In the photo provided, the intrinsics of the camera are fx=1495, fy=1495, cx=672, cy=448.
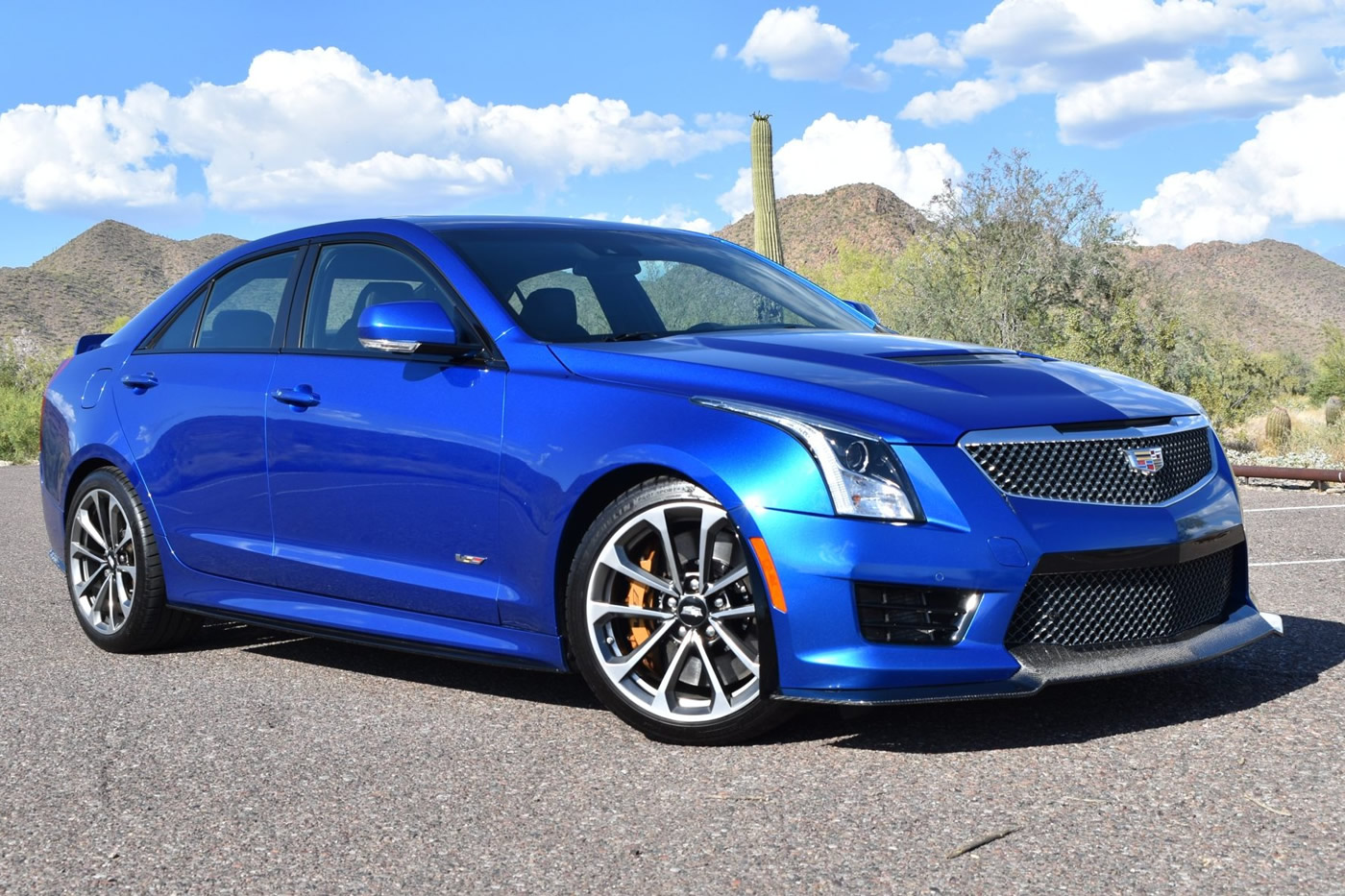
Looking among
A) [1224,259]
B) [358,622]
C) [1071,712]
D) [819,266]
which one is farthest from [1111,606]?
[1224,259]

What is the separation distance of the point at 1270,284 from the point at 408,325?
79508mm

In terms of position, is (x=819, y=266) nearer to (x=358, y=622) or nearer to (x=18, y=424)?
(x=18, y=424)

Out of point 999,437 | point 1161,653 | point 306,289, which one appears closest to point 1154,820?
point 1161,653

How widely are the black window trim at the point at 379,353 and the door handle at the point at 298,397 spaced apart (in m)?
0.15

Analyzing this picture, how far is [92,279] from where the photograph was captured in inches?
2724

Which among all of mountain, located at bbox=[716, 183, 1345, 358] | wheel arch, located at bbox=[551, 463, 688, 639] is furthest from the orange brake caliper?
mountain, located at bbox=[716, 183, 1345, 358]

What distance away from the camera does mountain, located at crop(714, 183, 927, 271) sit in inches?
2704

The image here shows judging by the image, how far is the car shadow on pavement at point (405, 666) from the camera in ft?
17.2

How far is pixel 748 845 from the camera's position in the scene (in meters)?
3.47

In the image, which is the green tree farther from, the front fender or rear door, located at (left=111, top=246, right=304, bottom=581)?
the front fender

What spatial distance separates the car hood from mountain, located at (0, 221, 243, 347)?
181 feet

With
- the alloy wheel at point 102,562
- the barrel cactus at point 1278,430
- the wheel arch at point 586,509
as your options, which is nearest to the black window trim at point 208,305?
the alloy wheel at point 102,562

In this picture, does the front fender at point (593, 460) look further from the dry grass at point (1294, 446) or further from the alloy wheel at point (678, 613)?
the dry grass at point (1294, 446)

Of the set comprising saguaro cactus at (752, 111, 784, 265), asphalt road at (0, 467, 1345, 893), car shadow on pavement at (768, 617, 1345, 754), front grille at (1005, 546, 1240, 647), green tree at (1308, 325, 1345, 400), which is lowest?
green tree at (1308, 325, 1345, 400)
